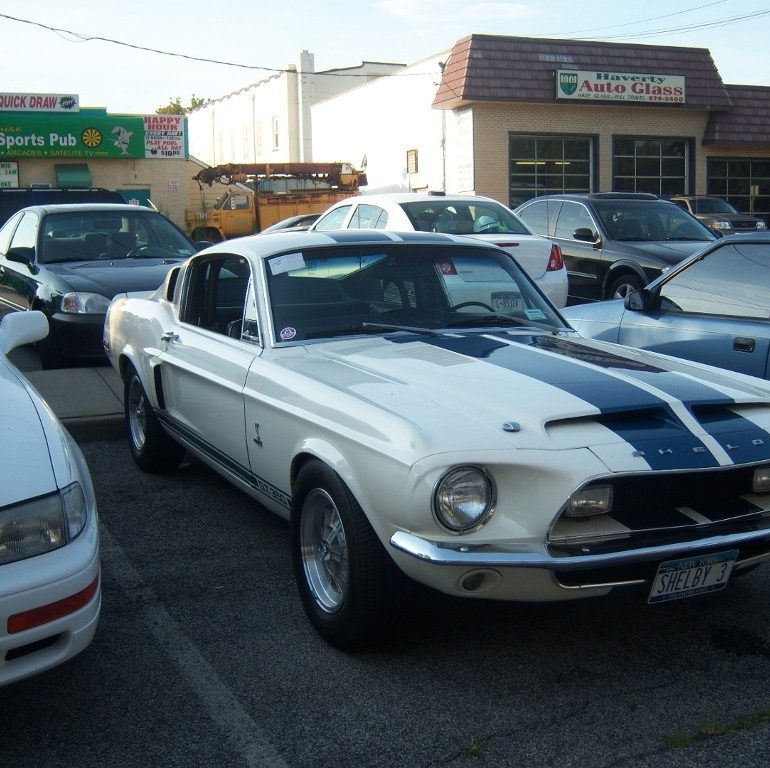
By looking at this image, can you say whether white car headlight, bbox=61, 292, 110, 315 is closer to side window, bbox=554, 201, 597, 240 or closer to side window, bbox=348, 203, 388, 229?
side window, bbox=348, 203, 388, 229

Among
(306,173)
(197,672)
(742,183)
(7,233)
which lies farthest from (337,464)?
(742,183)

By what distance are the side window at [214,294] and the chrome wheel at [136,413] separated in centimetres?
76

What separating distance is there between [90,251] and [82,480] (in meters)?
6.97

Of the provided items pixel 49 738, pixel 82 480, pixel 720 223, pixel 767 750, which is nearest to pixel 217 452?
pixel 82 480

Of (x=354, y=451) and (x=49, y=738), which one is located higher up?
(x=354, y=451)

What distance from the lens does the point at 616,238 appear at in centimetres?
1205

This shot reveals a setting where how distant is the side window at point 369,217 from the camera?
10.6m

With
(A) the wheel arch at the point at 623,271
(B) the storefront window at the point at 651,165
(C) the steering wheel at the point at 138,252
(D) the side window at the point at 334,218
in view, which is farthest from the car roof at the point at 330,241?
(B) the storefront window at the point at 651,165

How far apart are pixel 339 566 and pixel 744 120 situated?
28341 millimetres

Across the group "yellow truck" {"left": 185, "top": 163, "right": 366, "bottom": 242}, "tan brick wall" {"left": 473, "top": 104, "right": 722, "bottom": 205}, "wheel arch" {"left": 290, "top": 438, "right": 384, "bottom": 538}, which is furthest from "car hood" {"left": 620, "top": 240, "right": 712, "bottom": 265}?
"yellow truck" {"left": 185, "top": 163, "right": 366, "bottom": 242}

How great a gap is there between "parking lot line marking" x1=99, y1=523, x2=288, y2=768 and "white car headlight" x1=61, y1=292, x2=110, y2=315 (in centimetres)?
413

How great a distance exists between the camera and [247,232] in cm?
2994

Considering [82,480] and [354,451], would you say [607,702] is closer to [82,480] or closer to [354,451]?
[354,451]

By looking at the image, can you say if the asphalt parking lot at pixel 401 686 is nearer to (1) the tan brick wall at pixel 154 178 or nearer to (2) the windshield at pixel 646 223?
(2) the windshield at pixel 646 223
